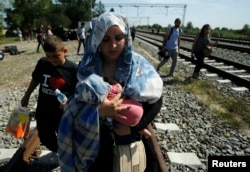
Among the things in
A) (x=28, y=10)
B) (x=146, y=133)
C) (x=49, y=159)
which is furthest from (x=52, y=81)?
(x=28, y=10)

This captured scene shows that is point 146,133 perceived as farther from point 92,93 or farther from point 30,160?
point 30,160

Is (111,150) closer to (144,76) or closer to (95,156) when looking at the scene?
(95,156)

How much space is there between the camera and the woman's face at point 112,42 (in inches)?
67.1

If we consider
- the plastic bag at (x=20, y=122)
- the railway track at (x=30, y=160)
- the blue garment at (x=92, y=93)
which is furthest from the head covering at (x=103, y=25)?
the railway track at (x=30, y=160)

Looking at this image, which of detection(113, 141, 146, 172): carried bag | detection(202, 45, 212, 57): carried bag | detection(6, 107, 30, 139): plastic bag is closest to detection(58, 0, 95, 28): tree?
detection(202, 45, 212, 57): carried bag

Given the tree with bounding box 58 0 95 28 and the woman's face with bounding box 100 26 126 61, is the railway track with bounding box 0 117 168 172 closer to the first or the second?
the woman's face with bounding box 100 26 126 61

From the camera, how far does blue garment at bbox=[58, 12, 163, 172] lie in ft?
4.84

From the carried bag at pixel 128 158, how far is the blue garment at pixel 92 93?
0.51 ft

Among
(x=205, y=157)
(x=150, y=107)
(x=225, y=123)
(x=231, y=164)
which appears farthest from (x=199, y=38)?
(x=150, y=107)

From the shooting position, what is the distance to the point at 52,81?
9.71ft

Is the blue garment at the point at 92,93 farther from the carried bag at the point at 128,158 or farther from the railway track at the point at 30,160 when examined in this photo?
the railway track at the point at 30,160

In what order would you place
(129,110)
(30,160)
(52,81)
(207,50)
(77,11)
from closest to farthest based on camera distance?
(129,110) < (52,81) < (30,160) < (207,50) < (77,11)

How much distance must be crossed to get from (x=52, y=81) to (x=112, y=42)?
1469 mm

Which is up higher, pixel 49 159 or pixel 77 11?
pixel 77 11
